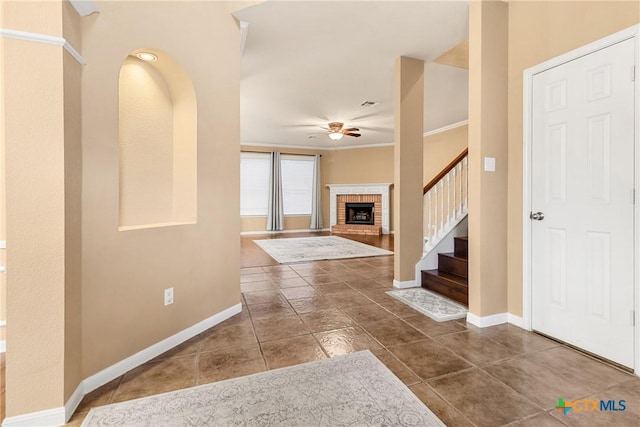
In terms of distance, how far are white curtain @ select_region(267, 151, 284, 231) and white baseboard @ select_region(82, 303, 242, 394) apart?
20.9 ft

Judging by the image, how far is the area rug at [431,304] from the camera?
2629mm

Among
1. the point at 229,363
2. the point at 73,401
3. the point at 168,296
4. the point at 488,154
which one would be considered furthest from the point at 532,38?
the point at 73,401

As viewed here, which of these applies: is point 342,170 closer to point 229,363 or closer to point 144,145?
point 144,145

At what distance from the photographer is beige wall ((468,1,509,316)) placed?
2.40m

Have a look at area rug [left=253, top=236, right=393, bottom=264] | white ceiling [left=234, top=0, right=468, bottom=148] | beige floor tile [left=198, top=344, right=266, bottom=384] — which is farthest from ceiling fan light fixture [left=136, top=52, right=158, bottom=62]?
area rug [left=253, top=236, right=393, bottom=264]

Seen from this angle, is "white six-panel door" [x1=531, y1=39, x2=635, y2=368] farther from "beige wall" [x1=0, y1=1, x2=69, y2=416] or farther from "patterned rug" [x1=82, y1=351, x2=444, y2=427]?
"beige wall" [x1=0, y1=1, x2=69, y2=416]

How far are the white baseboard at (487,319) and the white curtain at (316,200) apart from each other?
7138mm

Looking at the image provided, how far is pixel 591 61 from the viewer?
6.38ft

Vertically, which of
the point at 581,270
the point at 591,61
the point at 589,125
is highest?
the point at 591,61

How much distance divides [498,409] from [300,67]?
387 cm

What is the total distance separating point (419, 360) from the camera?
6.28ft

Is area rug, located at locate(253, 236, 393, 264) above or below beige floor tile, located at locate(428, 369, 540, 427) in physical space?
above

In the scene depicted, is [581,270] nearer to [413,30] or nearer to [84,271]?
[413,30]

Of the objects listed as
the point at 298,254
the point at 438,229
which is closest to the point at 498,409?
the point at 438,229
